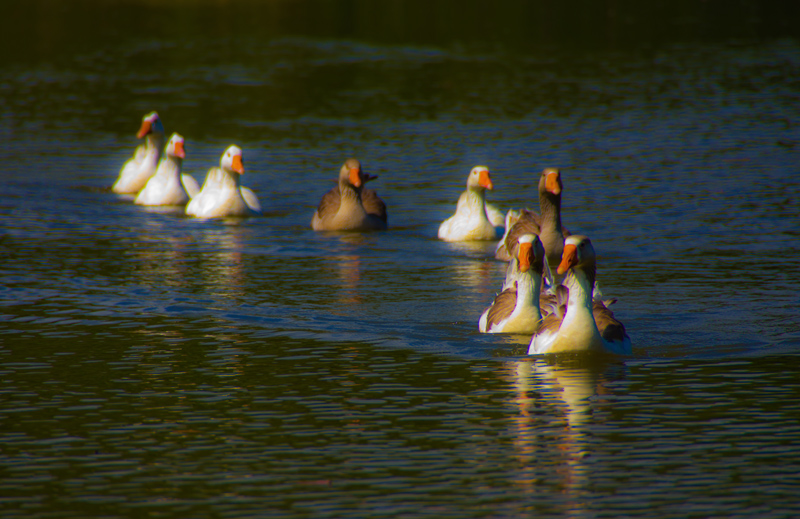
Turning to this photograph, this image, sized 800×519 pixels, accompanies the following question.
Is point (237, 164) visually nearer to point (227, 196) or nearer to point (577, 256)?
point (227, 196)

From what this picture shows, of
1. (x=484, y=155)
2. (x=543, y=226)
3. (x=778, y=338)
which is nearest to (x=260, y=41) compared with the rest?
(x=484, y=155)

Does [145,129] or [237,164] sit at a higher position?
[145,129]

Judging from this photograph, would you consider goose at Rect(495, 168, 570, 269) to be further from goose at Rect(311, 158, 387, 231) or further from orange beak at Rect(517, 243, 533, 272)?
orange beak at Rect(517, 243, 533, 272)

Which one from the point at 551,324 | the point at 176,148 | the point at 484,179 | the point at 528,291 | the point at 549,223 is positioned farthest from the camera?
the point at 176,148

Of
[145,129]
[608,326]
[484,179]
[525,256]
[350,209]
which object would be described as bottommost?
[608,326]

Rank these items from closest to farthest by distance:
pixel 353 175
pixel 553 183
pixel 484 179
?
pixel 553 183
pixel 484 179
pixel 353 175

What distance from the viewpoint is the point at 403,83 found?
3747cm

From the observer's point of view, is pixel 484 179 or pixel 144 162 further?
pixel 144 162

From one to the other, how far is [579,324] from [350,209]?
8356mm

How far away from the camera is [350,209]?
19.3 m

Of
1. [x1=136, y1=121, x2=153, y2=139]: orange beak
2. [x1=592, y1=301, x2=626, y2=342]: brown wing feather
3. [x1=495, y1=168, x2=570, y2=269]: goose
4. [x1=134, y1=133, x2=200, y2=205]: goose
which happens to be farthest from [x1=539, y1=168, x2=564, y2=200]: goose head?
[x1=136, y1=121, x2=153, y2=139]: orange beak

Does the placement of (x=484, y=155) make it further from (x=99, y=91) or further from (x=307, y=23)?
(x=307, y=23)

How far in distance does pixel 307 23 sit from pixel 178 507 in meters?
53.7

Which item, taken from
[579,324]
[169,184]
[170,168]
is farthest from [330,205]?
[579,324]
